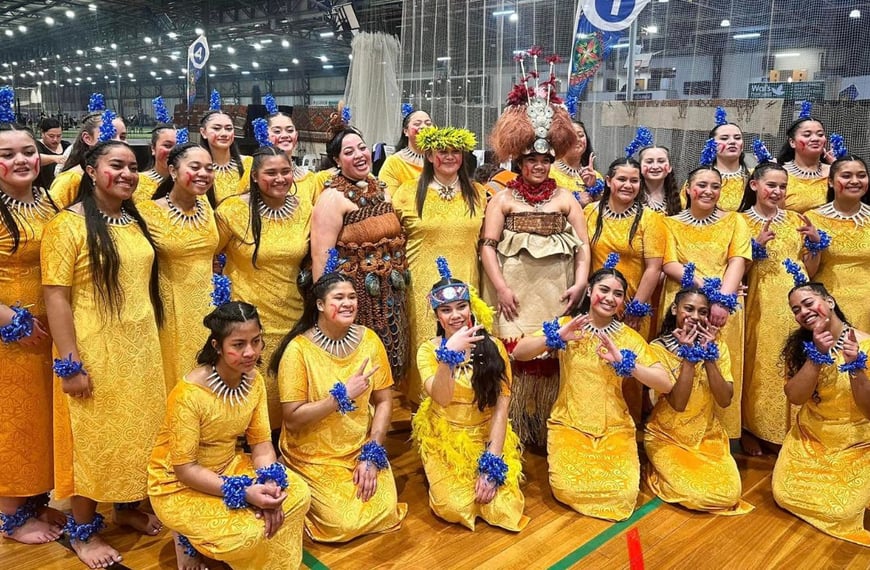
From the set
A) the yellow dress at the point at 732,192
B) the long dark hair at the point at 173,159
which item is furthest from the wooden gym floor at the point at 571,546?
the yellow dress at the point at 732,192

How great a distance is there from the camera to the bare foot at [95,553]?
7.90 ft

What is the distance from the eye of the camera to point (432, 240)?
3193 mm

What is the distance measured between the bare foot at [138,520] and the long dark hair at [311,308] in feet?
2.48

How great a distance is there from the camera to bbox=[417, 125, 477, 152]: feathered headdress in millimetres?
3084

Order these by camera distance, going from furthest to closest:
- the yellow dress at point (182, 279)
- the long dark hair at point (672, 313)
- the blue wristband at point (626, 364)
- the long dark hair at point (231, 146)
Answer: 1. the long dark hair at point (231, 146)
2. the long dark hair at point (672, 313)
3. the blue wristband at point (626, 364)
4. the yellow dress at point (182, 279)

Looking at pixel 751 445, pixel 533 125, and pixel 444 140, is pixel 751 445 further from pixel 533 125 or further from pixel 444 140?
pixel 444 140

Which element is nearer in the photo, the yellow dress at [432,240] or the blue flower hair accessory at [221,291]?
the blue flower hair accessory at [221,291]

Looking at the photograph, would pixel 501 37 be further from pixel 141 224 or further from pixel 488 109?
pixel 141 224

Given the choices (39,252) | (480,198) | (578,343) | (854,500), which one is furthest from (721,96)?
(39,252)

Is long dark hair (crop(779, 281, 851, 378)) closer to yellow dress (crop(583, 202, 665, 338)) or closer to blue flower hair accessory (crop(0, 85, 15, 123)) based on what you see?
yellow dress (crop(583, 202, 665, 338))

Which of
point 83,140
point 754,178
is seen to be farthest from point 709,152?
point 83,140

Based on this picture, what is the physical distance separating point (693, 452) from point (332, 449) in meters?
1.61

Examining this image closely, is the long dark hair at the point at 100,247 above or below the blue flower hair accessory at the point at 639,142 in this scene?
below

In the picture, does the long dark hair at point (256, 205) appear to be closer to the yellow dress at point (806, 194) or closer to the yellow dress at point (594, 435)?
the yellow dress at point (594, 435)
